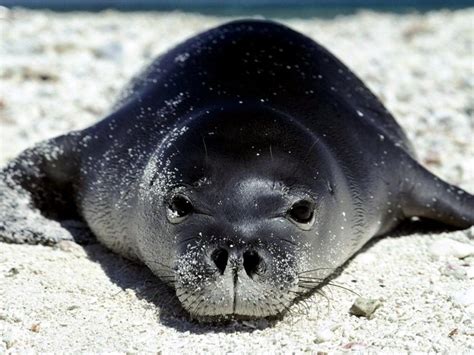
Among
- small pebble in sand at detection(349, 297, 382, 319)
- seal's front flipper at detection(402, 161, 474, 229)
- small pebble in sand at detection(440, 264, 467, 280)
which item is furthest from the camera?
seal's front flipper at detection(402, 161, 474, 229)

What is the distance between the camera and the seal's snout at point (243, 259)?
3121 millimetres

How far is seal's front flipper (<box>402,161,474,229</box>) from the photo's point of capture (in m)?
4.66

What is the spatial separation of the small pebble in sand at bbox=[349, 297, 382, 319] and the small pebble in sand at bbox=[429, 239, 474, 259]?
2.76ft

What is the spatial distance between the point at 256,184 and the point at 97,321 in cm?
86

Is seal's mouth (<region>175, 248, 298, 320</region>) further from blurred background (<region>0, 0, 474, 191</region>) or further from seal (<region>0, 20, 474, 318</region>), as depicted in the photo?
blurred background (<region>0, 0, 474, 191</region>)

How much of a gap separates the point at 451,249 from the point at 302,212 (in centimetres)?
120

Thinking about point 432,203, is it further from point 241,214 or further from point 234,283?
point 234,283

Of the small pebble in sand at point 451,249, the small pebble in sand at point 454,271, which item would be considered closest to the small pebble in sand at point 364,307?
the small pebble in sand at point 454,271

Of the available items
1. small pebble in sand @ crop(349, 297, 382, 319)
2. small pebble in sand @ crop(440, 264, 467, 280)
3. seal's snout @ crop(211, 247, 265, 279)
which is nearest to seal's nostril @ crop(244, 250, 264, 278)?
seal's snout @ crop(211, 247, 265, 279)

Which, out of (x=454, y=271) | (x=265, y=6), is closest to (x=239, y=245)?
(x=454, y=271)

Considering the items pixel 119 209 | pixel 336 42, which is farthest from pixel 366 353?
pixel 336 42

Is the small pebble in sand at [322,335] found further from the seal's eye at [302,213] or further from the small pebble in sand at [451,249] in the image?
the small pebble in sand at [451,249]

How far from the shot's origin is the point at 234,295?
313 centimetres

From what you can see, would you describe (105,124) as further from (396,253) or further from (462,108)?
(462,108)
